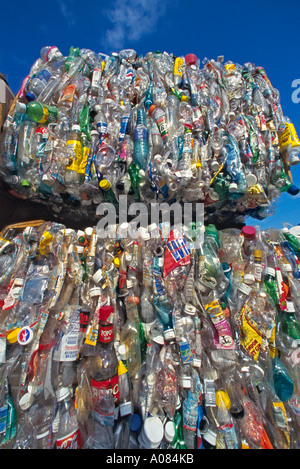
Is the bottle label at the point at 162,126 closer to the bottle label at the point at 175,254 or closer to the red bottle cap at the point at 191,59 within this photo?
the bottle label at the point at 175,254

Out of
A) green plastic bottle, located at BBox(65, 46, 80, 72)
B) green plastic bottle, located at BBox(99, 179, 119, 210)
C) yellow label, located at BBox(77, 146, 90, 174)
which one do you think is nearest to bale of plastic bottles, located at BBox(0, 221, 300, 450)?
green plastic bottle, located at BBox(99, 179, 119, 210)

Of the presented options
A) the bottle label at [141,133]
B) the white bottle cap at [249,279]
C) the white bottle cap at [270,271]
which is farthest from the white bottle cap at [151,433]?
the bottle label at [141,133]

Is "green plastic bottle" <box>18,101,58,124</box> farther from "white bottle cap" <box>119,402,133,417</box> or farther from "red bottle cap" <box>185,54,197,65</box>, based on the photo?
"white bottle cap" <box>119,402,133,417</box>

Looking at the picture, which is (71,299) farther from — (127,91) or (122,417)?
(127,91)

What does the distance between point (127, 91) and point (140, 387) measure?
7.12 feet

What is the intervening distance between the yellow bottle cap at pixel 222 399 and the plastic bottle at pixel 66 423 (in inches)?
27.2

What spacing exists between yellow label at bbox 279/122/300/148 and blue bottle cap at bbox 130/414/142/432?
6.77ft

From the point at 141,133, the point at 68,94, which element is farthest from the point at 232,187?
the point at 68,94

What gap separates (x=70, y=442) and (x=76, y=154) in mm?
1501

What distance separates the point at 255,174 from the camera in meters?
1.50

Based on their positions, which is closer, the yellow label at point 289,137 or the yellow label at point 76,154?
the yellow label at point 76,154

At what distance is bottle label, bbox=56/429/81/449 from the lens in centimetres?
86

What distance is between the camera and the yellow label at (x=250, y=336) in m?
1.08
